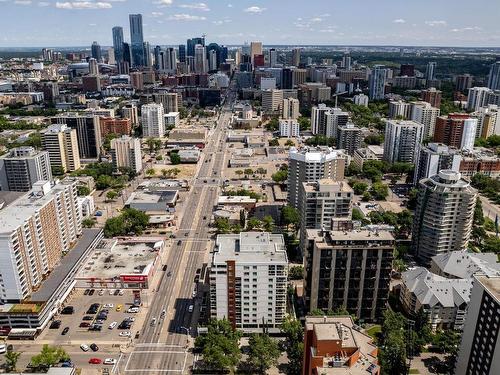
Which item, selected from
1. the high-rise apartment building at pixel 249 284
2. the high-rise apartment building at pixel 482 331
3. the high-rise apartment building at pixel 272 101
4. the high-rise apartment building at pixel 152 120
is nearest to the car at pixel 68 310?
the high-rise apartment building at pixel 249 284

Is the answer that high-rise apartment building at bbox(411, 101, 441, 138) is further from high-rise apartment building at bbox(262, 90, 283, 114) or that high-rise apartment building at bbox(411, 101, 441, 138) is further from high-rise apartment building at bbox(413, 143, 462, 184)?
high-rise apartment building at bbox(262, 90, 283, 114)

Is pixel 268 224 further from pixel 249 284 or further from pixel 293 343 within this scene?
pixel 293 343

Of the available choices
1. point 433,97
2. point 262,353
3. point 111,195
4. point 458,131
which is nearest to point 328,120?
point 458,131

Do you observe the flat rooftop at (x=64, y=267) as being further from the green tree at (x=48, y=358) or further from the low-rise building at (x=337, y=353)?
the low-rise building at (x=337, y=353)

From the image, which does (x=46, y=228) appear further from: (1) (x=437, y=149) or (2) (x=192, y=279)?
(1) (x=437, y=149)

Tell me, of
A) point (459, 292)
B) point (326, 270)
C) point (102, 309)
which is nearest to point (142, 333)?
point (102, 309)
